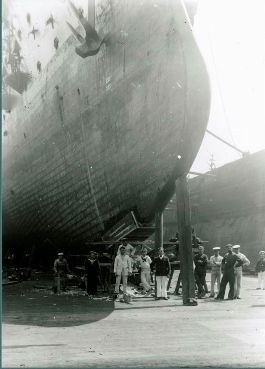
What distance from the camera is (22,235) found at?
16.7 m

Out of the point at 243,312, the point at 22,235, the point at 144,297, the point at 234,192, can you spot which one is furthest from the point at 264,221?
the point at 243,312

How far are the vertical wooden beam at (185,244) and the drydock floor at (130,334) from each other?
31 cm

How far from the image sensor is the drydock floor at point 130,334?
14.9 feet

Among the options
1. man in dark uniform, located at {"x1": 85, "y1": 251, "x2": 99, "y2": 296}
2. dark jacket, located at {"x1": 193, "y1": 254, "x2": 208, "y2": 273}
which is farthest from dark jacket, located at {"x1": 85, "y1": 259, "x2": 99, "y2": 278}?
dark jacket, located at {"x1": 193, "y1": 254, "x2": 208, "y2": 273}

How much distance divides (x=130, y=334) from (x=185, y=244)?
3530 millimetres

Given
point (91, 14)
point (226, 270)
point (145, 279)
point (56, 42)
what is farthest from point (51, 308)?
point (56, 42)

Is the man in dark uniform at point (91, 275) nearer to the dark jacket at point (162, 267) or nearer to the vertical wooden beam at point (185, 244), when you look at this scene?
the dark jacket at point (162, 267)

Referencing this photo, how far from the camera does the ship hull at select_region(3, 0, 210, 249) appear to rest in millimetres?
9273

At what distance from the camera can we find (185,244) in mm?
9266

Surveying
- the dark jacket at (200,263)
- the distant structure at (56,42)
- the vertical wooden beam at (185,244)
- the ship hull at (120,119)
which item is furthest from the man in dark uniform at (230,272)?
the distant structure at (56,42)

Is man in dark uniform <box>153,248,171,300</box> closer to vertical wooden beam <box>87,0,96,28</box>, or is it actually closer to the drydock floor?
the drydock floor

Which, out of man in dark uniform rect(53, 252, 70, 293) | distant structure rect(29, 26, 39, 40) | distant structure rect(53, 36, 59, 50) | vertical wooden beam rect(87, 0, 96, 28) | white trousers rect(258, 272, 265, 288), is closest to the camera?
vertical wooden beam rect(87, 0, 96, 28)

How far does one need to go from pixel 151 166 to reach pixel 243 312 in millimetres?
3274

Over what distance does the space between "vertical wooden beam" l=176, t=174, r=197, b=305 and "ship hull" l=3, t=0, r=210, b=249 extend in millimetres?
322
